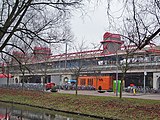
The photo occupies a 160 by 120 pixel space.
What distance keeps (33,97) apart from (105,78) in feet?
97.2

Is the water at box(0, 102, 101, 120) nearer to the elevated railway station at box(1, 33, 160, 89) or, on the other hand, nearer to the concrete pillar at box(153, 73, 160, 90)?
the elevated railway station at box(1, 33, 160, 89)

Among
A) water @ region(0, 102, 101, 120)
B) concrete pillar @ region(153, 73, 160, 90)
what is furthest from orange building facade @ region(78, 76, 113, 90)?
water @ region(0, 102, 101, 120)

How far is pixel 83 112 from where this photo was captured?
2292cm

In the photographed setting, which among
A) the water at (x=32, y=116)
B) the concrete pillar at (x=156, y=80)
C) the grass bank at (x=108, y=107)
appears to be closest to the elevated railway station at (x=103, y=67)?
the concrete pillar at (x=156, y=80)

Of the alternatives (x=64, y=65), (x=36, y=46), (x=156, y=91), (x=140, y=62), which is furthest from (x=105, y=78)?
(x=36, y=46)

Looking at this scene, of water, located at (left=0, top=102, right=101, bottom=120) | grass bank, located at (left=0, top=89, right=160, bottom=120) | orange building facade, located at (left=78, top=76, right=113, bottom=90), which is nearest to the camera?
water, located at (left=0, top=102, right=101, bottom=120)

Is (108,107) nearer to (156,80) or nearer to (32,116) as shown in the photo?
(32,116)

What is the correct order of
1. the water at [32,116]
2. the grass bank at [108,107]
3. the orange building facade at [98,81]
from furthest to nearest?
1. the orange building facade at [98,81]
2. the grass bank at [108,107]
3. the water at [32,116]

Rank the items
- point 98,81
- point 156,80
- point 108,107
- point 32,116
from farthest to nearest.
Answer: point 98,81 < point 156,80 < point 108,107 < point 32,116

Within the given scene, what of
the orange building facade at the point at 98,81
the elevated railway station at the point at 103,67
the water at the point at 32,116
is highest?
the elevated railway station at the point at 103,67

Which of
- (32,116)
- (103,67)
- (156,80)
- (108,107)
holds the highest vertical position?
(103,67)

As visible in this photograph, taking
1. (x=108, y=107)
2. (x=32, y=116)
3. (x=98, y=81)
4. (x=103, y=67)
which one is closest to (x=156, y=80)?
(x=98, y=81)

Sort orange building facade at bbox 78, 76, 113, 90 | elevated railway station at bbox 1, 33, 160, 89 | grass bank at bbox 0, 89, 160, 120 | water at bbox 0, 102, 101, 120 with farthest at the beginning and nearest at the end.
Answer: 1. orange building facade at bbox 78, 76, 113, 90
2. elevated railway station at bbox 1, 33, 160, 89
3. grass bank at bbox 0, 89, 160, 120
4. water at bbox 0, 102, 101, 120

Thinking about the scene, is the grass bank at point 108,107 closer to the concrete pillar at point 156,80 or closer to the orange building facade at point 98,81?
the orange building facade at point 98,81
